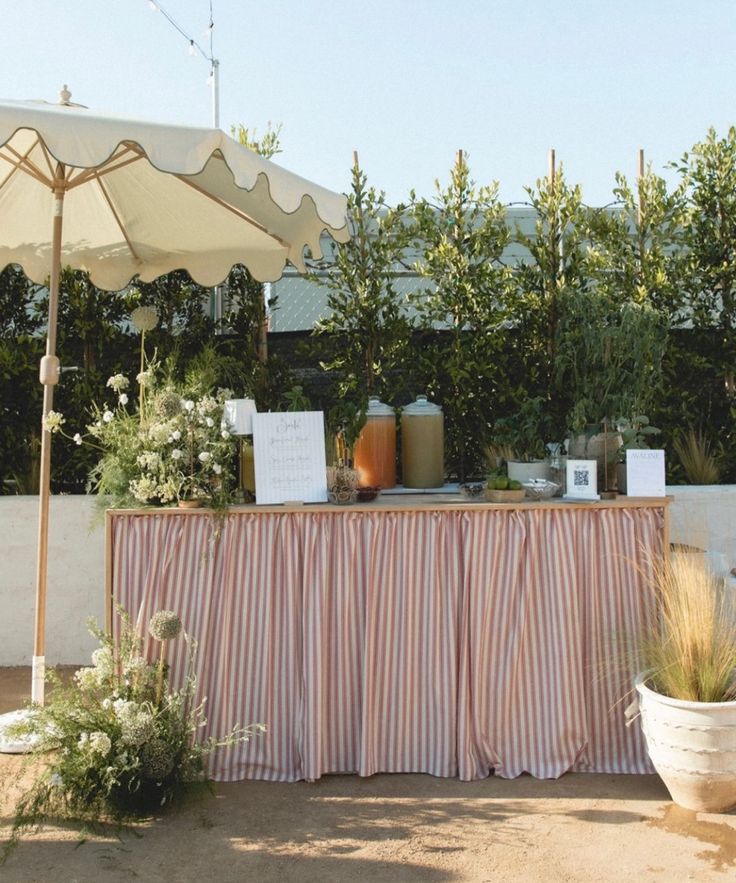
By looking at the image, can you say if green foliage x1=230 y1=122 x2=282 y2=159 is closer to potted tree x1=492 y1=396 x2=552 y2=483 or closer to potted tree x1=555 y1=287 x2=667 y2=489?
potted tree x1=555 y1=287 x2=667 y2=489

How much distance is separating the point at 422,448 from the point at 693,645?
1.38 metres

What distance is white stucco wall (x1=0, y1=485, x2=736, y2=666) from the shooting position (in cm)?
452

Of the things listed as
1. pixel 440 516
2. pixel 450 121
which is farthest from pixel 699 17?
pixel 440 516

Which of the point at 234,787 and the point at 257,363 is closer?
the point at 234,787

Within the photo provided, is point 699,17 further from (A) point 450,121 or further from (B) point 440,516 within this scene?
(B) point 440,516

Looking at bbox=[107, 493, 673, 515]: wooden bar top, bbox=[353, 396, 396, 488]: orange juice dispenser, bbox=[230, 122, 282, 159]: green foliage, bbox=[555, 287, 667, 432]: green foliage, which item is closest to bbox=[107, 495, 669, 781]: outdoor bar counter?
bbox=[107, 493, 673, 515]: wooden bar top

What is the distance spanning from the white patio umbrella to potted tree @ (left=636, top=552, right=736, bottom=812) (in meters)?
1.79

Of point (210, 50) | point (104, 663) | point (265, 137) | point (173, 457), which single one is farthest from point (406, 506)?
point (210, 50)

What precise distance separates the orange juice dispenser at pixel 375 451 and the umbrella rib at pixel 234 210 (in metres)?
0.86

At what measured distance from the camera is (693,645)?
2.93m

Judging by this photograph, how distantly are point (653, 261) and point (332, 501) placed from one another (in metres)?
2.35

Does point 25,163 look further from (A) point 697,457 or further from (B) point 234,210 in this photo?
(A) point 697,457

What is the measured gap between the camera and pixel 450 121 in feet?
16.0

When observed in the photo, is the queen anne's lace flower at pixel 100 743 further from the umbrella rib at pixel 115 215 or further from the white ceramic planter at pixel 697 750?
the umbrella rib at pixel 115 215
